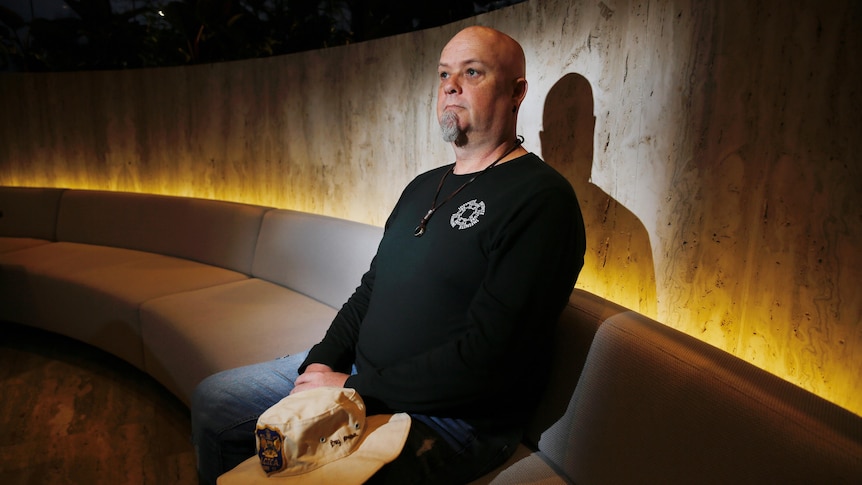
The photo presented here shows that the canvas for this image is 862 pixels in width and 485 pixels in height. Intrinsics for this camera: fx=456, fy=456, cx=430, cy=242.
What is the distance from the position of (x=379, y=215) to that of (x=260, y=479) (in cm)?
162

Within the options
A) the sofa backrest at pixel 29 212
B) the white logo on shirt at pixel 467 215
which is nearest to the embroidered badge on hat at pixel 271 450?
the white logo on shirt at pixel 467 215

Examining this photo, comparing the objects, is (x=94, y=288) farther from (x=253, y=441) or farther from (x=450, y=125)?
(x=450, y=125)

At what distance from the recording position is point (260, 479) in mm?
Answer: 895

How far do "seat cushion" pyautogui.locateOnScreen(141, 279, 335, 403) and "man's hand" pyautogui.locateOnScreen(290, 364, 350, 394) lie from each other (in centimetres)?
57

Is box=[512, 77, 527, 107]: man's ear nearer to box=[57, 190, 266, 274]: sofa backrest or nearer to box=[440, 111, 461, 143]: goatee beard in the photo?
box=[440, 111, 461, 143]: goatee beard

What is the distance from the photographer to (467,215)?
1.12 m

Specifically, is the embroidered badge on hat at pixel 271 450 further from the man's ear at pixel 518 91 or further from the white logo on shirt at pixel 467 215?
the man's ear at pixel 518 91

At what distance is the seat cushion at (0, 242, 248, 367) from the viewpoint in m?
2.36

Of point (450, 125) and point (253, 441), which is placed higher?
point (450, 125)

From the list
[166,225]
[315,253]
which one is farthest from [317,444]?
[166,225]

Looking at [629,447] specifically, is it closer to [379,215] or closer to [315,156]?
[379,215]

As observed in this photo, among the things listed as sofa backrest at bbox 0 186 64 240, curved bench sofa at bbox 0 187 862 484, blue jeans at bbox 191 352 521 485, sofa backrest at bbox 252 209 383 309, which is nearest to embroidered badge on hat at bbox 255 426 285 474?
blue jeans at bbox 191 352 521 485

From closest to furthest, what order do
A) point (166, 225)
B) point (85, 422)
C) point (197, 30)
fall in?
point (85, 422) → point (166, 225) → point (197, 30)

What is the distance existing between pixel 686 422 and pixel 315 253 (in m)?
1.85
